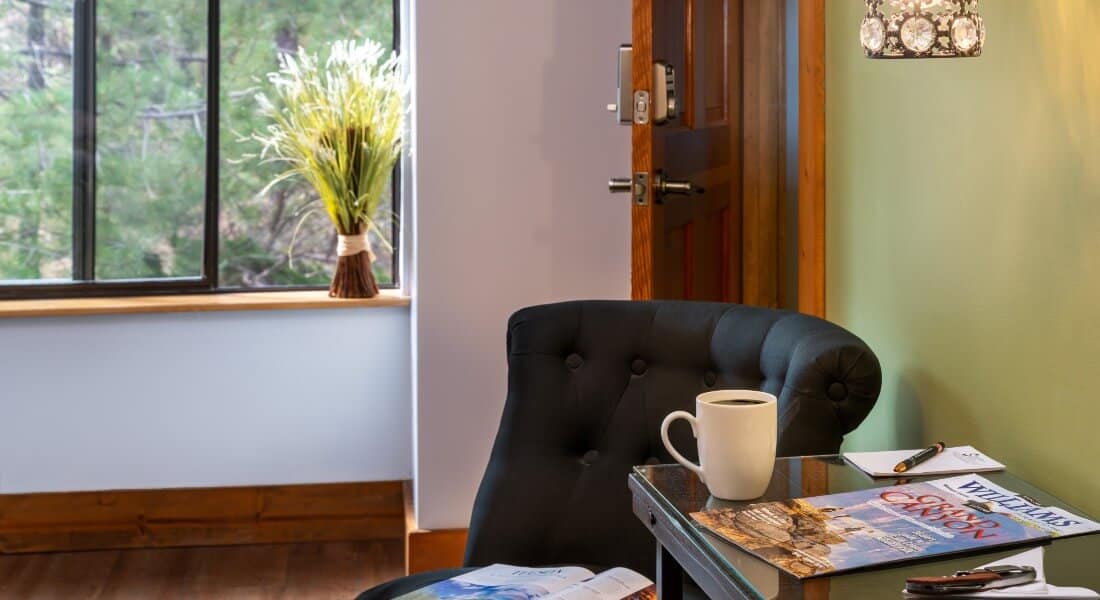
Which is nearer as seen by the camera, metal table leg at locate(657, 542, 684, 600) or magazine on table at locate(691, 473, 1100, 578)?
magazine on table at locate(691, 473, 1100, 578)

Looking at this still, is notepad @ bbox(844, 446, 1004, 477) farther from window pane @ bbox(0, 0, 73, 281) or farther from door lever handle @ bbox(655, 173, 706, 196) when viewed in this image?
window pane @ bbox(0, 0, 73, 281)

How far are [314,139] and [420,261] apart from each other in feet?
1.97

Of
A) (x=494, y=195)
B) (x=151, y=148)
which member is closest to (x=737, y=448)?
(x=494, y=195)

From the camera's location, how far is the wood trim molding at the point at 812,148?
2273 mm

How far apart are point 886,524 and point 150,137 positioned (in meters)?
2.93

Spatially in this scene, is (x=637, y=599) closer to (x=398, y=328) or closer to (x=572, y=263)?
(x=572, y=263)

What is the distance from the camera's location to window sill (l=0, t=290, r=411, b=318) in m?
3.33

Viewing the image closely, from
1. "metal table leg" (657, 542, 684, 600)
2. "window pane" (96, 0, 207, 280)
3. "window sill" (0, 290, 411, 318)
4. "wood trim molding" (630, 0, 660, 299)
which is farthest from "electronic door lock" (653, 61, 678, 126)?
"window pane" (96, 0, 207, 280)

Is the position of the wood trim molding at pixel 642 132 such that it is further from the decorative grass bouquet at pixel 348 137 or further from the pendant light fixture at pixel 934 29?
the decorative grass bouquet at pixel 348 137

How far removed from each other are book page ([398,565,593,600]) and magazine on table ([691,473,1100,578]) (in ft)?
1.64

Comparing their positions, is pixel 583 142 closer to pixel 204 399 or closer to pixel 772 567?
pixel 204 399

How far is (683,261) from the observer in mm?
2658

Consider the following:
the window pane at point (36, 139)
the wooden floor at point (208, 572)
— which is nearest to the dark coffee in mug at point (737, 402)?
the wooden floor at point (208, 572)

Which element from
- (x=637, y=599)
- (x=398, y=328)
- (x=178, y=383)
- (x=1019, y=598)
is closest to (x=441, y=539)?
(x=398, y=328)
